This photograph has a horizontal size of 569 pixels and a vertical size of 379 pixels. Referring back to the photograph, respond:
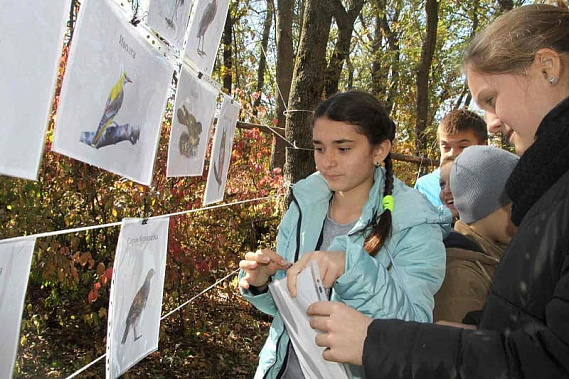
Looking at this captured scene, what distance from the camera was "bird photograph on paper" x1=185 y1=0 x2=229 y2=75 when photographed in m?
1.78

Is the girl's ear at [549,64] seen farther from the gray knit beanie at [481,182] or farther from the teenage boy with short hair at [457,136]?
the teenage boy with short hair at [457,136]

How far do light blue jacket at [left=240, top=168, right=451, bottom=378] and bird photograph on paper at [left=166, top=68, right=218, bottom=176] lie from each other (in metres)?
0.45

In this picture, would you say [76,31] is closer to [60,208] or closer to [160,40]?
[160,40]

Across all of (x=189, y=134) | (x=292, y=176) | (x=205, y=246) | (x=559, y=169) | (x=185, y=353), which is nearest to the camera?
(x=559, y=169)

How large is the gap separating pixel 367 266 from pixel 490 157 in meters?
0.88

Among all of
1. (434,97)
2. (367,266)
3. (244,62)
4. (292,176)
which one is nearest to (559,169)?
(367,266)

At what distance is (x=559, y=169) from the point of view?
92 cm

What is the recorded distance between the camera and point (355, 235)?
1.75 meters

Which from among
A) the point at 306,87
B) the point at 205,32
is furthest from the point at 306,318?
the point at 306,87

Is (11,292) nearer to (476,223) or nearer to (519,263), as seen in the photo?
(519,263)

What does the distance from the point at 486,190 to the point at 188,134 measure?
3.85 ft

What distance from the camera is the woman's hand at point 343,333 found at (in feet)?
3.24

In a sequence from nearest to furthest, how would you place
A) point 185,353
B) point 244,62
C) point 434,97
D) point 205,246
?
point 205,246 → point 185,353 → point 434,97 → point 244,62

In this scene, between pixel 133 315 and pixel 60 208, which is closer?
pixel 133 315
